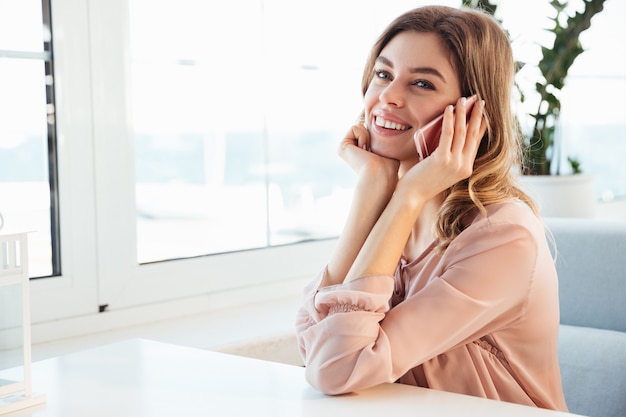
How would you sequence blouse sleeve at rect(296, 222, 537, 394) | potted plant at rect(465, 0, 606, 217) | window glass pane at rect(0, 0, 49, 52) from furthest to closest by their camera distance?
potted plant at rect(465, 0, 606, 217) < window glass pane at rect(0, 0, 49, 52) < blouse sleeve at rect(296, 222, 537, 394)

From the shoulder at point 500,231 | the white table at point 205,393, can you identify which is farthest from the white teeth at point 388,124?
the white table at point 205,393

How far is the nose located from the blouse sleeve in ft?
0.88

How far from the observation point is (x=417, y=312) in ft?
4.48

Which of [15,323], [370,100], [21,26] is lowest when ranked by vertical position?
[15,323]

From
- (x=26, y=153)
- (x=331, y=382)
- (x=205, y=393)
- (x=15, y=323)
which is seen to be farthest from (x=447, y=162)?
(x=26, y=153)

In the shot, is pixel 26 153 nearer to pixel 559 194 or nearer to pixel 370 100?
pixel 370 100

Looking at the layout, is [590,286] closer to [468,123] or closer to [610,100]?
[468,123]

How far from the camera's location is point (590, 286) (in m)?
1.96

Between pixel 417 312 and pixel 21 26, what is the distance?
1.11m

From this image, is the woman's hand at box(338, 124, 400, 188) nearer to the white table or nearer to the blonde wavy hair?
the blonde wavy hair

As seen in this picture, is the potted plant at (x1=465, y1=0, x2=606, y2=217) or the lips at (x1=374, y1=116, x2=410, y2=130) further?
the potted plant at (x1=465, y1=0, x2=606, y2=217)

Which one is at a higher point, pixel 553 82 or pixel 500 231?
pixel 553 82

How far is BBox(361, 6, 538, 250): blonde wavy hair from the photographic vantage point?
5.02 ft

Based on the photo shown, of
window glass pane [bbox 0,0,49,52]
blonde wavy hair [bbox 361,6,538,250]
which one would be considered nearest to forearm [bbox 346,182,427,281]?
blonde wavy hair [bbox 361,6,538,250]
